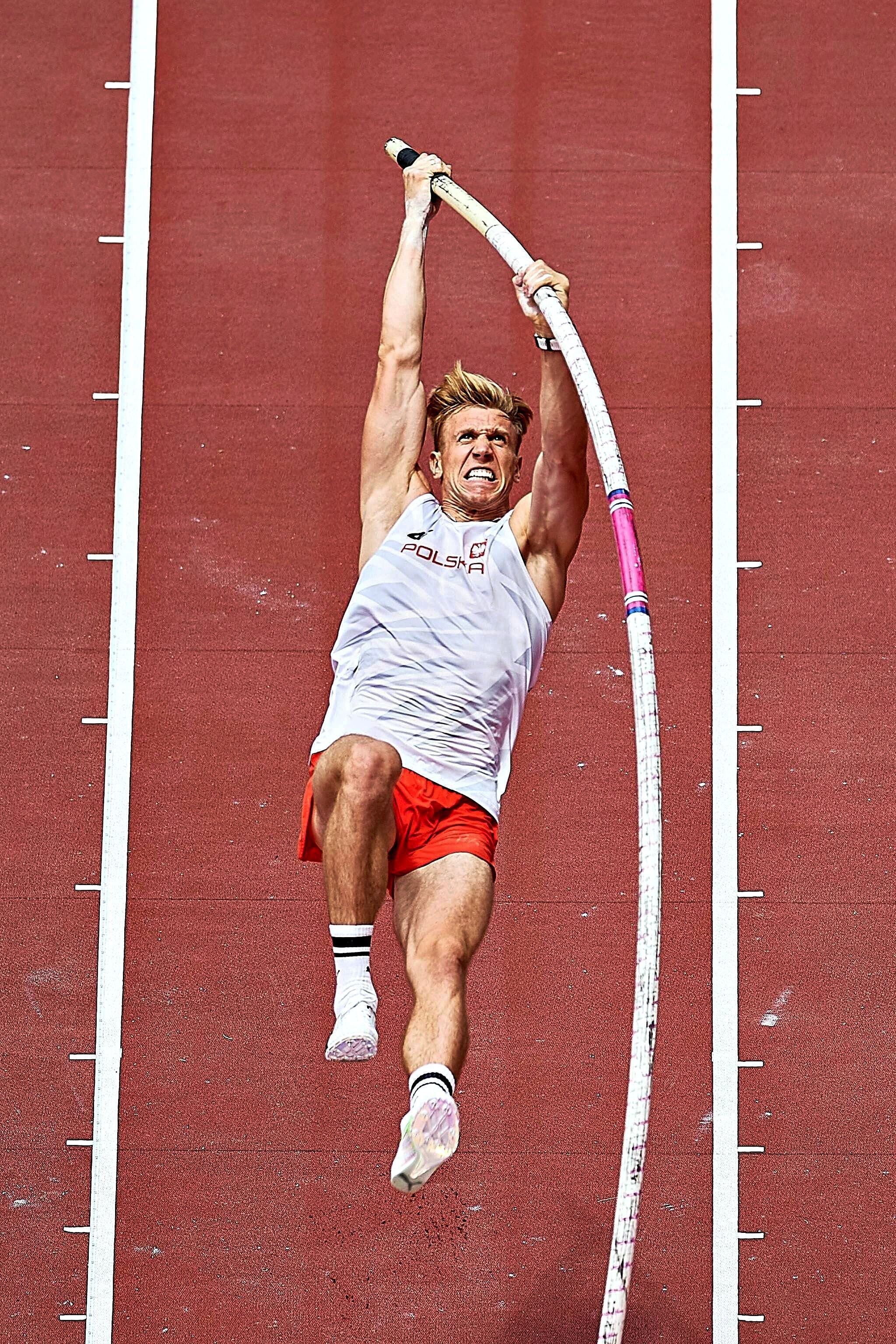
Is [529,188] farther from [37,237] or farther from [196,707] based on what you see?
[196,707]

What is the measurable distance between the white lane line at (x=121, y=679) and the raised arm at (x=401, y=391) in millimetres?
2836

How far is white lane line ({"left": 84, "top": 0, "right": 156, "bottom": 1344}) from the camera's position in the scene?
8023 millimetres

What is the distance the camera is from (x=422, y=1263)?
312 inches

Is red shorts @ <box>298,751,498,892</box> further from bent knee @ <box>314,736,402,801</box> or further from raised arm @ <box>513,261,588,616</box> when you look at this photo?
raised arm @ <box>513,261,588,616</box>

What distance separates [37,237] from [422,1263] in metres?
4.85

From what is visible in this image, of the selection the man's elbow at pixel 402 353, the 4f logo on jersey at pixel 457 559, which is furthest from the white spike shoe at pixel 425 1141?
Result: the man's elbow at pixel 402 353

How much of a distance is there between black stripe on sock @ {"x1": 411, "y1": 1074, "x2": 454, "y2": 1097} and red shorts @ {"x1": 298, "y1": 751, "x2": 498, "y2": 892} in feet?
2.43

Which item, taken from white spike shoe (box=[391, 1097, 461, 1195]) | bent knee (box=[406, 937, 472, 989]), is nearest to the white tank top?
bent knee (box=[406, 937, 472, 989])

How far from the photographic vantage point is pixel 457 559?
574 cm

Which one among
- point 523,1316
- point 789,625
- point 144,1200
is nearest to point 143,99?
point 789,625

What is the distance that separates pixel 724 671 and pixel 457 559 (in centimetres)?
304

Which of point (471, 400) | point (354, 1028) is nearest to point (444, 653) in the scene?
point (471, 400)

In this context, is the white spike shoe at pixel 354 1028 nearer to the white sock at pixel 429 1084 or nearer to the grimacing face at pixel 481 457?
the white sock at pixel 429 1084

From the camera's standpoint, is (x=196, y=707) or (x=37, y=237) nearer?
(x=196, y=707)
